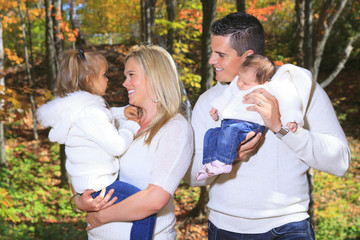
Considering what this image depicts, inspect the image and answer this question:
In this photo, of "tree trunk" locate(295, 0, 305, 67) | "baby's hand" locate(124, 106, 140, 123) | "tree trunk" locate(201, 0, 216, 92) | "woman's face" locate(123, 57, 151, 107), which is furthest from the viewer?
"tree trunk" locate(295, 0, 305, 67)

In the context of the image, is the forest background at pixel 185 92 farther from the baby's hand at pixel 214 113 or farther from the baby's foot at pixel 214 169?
the baby's hand at pixel 214 113

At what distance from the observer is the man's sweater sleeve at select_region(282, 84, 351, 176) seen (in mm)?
1974

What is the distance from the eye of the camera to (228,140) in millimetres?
2031

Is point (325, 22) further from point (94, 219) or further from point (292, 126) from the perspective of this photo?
point (94, 219)

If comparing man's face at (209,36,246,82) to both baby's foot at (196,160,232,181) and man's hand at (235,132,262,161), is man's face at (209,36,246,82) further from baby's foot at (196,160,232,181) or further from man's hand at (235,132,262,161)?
baby's foot at (196,160,232,181)

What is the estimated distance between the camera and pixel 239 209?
7.35 ft

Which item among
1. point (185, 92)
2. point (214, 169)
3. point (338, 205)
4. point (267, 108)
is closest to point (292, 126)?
point (267, 108)

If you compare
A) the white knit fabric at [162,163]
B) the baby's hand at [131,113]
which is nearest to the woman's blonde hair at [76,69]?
the baby's hand at [131,113]

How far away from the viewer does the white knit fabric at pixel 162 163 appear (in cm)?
200

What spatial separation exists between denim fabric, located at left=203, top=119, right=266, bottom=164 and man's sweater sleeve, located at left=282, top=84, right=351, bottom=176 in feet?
0.75

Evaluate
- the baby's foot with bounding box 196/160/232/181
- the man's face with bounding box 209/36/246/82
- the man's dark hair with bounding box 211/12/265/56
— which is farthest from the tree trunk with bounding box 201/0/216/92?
the baby's foot with bounding box 196/160/232/181

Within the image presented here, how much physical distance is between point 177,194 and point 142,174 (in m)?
6.92

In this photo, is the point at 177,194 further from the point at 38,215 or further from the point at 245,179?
the point at 245,179

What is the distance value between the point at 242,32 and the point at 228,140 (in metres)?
0.78
